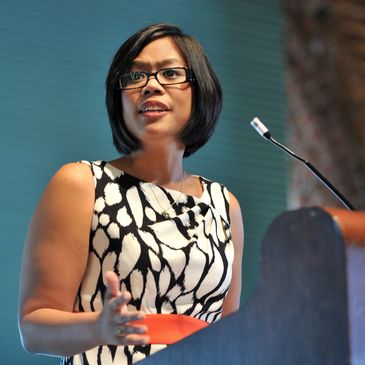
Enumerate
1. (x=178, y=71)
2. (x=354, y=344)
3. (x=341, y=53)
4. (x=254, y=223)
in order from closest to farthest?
(x=354, y=344) < (x=178, y=71) < (x=254, y=223) < (x=341, y=53)

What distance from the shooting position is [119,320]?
4.70 feet

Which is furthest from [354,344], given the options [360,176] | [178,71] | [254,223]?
[360,176]

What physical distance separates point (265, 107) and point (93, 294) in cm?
271

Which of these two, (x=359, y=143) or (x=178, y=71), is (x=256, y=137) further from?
(x=178, y=71)

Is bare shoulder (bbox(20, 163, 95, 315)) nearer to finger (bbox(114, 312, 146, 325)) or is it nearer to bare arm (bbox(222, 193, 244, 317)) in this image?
bare arm (bbox(222, 193, 244, 317))

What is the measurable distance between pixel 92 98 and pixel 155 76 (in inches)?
70.8

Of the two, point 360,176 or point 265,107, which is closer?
point 265,107

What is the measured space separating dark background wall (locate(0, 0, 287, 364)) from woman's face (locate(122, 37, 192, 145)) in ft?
5.21

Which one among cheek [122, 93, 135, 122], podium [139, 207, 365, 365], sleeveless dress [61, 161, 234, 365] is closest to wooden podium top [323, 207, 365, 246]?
podium [139, 207, 365, 365]

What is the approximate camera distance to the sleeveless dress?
79.5 inches

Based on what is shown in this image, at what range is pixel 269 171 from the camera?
454 cm

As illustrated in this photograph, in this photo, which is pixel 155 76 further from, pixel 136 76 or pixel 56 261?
pixel 56 261

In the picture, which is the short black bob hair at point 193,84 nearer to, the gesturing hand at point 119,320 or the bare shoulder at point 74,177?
the bare shoulder at point 74,177

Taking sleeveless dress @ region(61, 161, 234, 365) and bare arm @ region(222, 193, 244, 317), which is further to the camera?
bare arm @ region(222, 193, 244, 317)
